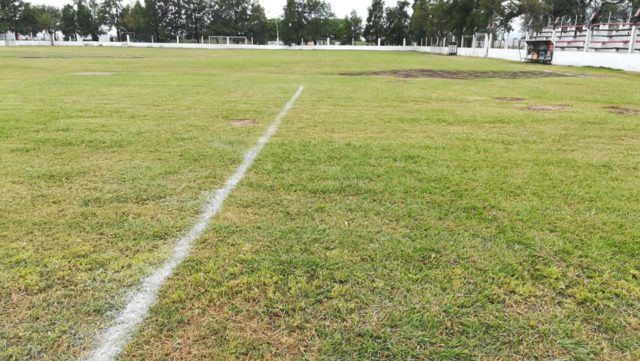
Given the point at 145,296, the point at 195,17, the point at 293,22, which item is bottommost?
the point at 145,296

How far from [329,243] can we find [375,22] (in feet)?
352

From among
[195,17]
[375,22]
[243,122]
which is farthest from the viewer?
[195,17]

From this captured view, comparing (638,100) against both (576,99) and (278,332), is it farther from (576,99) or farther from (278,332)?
(278,332)

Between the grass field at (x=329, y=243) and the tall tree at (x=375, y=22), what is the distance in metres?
102

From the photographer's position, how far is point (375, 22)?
103188mm

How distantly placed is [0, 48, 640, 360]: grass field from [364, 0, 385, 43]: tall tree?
102 metres

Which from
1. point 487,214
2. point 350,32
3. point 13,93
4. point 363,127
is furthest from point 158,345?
point 350,32

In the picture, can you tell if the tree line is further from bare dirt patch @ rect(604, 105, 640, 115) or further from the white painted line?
the white painted line

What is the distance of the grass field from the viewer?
2230 millimetres

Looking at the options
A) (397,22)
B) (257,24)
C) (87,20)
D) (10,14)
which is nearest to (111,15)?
(87,20)

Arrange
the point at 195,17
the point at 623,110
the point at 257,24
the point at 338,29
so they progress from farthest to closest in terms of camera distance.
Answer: the point at 338,29
the point at 195,17
the point at 257,24
the point at 623,110

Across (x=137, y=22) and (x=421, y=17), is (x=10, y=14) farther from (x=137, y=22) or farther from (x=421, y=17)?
(x=421, y=17)

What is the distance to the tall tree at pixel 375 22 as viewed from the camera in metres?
102

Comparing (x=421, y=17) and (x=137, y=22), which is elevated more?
(x=137, y=22)
